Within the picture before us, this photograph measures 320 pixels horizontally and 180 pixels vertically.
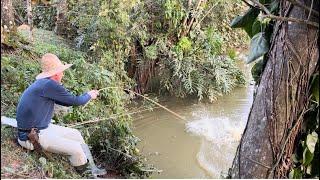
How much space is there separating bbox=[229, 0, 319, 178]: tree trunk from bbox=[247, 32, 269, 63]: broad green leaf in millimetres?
66

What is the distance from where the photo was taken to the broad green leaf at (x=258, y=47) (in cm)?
305

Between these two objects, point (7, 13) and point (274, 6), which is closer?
point (274, 6)

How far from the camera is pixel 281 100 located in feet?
9.43

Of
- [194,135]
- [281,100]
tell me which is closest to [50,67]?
[281,100]

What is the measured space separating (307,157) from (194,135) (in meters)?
5.36

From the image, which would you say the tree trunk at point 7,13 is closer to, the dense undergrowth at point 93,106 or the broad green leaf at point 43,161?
the dense undergrowth at point 93,106

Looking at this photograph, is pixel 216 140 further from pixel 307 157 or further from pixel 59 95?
pixel 307 157

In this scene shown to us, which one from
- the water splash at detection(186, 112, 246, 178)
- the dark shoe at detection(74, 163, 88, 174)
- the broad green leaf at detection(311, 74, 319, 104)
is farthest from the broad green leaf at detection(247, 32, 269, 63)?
the water splash at detection(186, 112, 246, 178)

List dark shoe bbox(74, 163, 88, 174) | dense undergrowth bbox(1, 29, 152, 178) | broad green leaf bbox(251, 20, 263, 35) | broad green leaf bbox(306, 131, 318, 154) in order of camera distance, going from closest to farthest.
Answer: broad green leaf bbox(306, 131, 318, 154) < broad green leaf bbox(251, 20, 263, 35) < dark shoe bbox(74, 163, 88, 174) < dense undergrowth bbox(1, 29, 152, 178)

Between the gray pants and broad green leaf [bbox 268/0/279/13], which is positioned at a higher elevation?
broad green leaf [bbox 268/0/279/13]

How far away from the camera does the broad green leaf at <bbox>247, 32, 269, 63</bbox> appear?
305 centimetres

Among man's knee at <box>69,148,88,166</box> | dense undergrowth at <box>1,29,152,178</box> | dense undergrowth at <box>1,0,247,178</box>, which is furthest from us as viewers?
dense undergrowth at <box>1,0,247,178</box>

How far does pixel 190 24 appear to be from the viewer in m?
10.2

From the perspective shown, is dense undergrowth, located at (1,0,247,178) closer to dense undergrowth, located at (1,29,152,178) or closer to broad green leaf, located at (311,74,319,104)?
dense undergrowth, located at (1,29,152,178)
